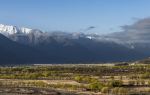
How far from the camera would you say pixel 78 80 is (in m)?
98.6

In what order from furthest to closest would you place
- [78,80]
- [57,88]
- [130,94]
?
1. [78,80]
2. [57,88]
3. [130,94]

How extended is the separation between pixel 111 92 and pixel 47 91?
9.54 meters

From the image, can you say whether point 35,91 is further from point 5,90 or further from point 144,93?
point 144,93

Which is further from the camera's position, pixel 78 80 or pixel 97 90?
pixel 78 80

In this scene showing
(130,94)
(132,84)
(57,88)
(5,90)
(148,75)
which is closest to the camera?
(130,94)

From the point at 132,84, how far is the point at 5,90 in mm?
24785

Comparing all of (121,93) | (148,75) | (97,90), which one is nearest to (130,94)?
(121,93)

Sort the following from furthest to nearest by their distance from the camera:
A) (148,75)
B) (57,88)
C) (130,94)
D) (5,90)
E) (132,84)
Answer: (148,75) < (132,84) < (57,88) < (5,90) < (130,94)

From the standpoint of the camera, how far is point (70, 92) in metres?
76.1

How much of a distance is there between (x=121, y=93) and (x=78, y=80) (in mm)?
26018

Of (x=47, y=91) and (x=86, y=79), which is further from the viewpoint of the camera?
(x=86, y=79)

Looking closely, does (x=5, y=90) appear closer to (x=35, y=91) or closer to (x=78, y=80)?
(x=35, y=91)

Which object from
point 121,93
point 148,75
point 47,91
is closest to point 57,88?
point 47,91

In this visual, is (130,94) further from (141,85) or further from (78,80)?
(78,80)
